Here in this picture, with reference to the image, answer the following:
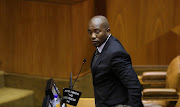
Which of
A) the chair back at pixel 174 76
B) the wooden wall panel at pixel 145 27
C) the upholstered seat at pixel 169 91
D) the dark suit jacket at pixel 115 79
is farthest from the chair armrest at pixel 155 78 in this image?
the dark suit jacket at pixel 115 79

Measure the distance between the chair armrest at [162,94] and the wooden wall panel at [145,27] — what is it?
1.17 m

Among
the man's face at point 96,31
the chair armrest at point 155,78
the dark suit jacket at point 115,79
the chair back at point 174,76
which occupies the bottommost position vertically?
the chair armrest at point 155,78

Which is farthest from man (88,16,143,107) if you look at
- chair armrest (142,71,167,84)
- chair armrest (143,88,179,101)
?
chair armrest (142,71,167,84)

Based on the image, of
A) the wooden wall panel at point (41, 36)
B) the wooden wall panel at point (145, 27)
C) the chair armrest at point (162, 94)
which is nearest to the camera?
the chair armrest at point (162, 94)

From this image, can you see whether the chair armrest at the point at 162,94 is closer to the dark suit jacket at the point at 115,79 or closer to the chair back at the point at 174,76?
the chair back at the point at 174,76

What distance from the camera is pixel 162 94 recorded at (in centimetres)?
236

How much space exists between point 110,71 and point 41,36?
1880 mm

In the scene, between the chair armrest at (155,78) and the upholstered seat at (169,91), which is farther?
the chair armrest at (155,78)

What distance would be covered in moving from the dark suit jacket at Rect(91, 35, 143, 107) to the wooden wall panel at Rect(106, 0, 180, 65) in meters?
1.98

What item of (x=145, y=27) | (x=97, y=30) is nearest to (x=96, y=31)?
(x=97, y=30)

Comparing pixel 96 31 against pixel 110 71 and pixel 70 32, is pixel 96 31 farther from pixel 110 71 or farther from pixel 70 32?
pixel 70 32

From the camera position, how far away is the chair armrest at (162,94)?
2.31 metres

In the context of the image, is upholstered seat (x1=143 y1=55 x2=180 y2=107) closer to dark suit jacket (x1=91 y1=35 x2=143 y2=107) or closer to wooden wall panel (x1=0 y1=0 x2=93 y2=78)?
dark suit jacket (x1=91 y1=35 x2=143 y2=107)

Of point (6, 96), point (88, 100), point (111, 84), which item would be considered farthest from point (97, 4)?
point (111, 84)
